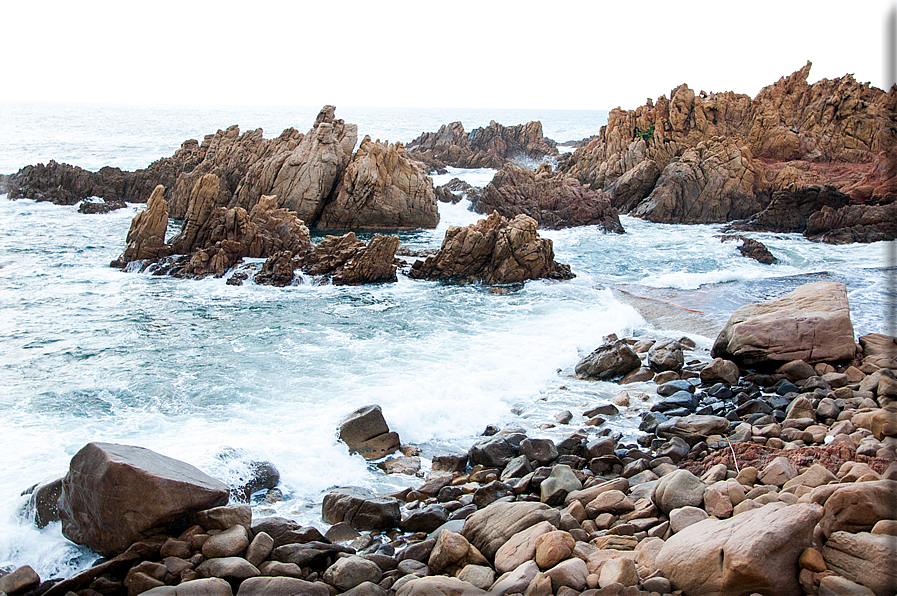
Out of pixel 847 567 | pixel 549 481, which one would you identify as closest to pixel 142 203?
pixel 549 481

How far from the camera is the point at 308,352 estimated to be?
13.2 metres

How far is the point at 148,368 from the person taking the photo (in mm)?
11906

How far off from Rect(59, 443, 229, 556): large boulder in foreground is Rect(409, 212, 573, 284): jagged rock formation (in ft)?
47.9

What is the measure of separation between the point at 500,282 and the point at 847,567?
15872 mm

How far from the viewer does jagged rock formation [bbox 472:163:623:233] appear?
1207 inches

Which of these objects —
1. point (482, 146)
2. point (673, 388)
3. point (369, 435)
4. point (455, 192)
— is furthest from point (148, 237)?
point (482, 146)

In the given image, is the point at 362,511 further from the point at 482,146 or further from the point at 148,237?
the point at 482,146

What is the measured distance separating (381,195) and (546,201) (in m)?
9.28

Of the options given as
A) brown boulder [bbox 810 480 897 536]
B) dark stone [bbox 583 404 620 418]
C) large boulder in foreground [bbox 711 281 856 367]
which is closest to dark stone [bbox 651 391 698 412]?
dark stone [bbox 583 404 620 418]

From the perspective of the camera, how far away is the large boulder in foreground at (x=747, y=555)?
405 cm

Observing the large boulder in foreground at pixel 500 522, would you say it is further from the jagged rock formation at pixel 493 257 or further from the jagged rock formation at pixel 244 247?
the jagged rock formation at pixel 244 247

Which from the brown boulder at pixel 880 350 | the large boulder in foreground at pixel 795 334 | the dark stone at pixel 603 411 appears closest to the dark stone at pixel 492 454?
the dark stone at pixel 603 411

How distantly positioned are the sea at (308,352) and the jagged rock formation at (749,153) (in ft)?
20.4

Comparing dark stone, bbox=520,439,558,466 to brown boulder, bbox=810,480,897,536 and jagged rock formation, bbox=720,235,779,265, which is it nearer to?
brown boulder, bbox=810,480,897,536
